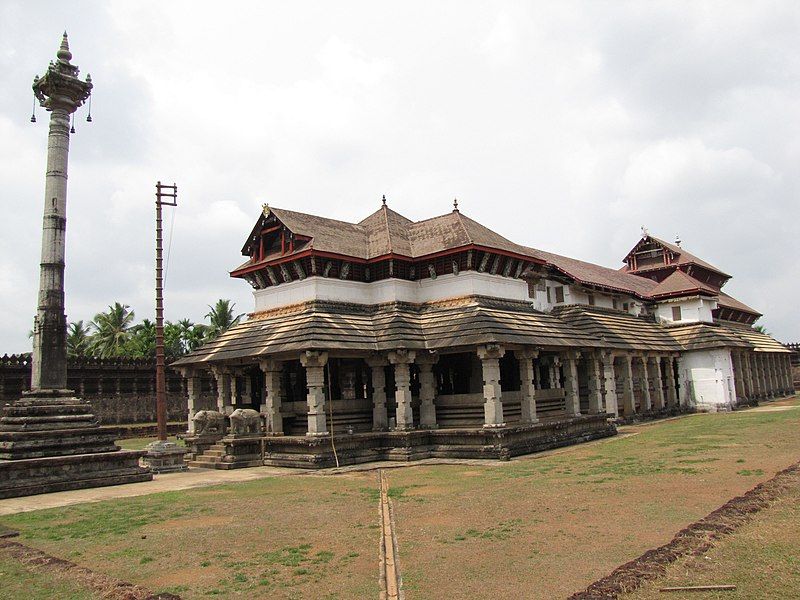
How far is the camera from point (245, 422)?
69.1 feet

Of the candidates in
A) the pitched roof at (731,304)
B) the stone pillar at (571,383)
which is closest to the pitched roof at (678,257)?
the pitched roof at (731,304)

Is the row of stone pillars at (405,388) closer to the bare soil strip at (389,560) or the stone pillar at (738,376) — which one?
the bare soil strip at (389,560)

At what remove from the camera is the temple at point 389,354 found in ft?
65.9

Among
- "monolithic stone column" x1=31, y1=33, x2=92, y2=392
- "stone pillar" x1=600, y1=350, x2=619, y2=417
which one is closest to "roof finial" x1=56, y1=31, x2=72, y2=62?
"monolithic stone column" x1=31, y1=33, x2=92, y2=392

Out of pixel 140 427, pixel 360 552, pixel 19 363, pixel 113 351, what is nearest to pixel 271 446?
pixel 360 552

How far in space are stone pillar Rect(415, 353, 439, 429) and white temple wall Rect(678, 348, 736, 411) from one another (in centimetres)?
2136

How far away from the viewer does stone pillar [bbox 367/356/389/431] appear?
21.4m

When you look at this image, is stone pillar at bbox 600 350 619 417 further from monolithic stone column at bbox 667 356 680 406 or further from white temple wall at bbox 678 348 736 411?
white temple wall at bbox 678 348 736 411

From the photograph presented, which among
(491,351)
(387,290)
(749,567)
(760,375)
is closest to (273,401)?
(387,290)

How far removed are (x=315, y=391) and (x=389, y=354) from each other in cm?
275

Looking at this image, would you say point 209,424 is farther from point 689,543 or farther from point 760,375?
point 760,375

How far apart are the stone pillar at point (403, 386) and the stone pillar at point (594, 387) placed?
980 cm

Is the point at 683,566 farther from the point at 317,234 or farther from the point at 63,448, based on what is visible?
the point at 317,234

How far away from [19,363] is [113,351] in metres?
20.5
